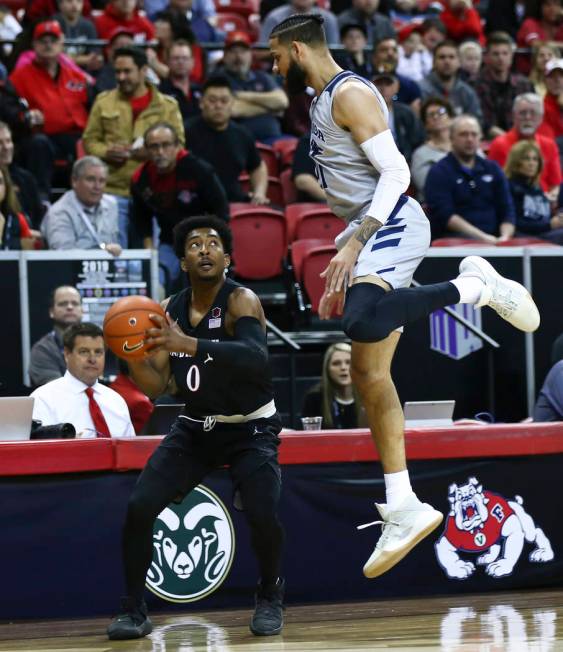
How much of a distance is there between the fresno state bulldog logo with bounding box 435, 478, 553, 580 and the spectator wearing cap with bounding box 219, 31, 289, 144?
21.1 feet

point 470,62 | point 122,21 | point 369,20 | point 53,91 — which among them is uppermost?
point 369,20

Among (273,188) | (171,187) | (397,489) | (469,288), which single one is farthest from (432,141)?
(397,489)

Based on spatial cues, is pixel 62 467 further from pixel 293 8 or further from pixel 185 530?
pixel 293 8

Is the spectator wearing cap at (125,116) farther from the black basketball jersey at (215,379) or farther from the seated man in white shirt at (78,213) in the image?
the black basketball jersey at (215,379)

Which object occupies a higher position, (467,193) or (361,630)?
(467,193)

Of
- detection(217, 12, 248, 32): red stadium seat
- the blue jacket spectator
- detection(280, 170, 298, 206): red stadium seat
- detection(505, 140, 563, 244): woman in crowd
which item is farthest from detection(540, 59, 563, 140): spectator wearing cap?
the blue jacket spectator

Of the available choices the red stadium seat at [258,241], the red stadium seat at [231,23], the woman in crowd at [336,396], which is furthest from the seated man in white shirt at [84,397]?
the red stadium seat at [231,23]

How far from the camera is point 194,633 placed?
18.9 feet

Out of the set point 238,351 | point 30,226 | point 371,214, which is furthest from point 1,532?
point 30,226

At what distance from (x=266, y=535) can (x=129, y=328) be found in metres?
1.16

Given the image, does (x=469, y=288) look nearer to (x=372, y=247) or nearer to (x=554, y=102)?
(x=372, y=247)

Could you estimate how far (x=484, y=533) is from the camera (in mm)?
6680

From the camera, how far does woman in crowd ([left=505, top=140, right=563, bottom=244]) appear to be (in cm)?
1116

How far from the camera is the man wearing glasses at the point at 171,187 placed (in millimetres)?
9789
